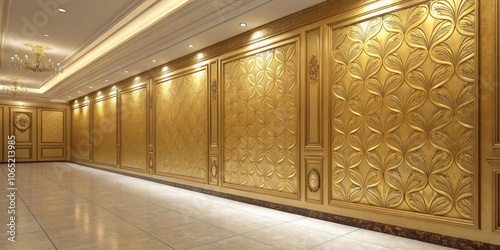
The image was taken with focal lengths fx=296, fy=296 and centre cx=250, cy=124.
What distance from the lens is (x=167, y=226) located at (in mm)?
3811

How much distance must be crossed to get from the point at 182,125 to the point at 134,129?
2719 mm

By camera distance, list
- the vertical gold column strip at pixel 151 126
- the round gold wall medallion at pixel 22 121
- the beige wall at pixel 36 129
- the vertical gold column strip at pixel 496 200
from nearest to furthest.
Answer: the vertical gold column strip at pixel 496 200, the vertical gold column strip at pixel 151 126, the beige wall at pixel 36 129, the round gold wall medallion at pixel 22 121

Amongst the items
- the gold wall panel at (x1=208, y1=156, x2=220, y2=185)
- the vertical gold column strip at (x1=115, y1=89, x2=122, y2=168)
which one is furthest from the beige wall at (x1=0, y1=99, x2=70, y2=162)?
the gold wall panel at (x1=208, y1=156, x2=220, y2=185)

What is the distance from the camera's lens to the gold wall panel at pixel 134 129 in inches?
334

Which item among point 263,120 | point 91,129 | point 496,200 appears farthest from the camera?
point 91,129

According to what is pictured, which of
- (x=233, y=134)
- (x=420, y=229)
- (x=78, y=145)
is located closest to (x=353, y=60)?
(x=420, y=229)

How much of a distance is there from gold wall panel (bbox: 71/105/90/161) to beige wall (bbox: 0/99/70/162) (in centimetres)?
78

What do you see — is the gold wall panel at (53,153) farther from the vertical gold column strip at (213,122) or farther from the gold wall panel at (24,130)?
the vertical gold column strip at (213,122)

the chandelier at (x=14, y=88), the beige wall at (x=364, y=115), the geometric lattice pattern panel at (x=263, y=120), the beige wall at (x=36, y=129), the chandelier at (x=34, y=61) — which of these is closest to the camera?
the beige wall at (x=364, y=115)

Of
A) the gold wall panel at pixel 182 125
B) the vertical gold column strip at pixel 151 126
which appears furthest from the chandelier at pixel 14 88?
the gold wall panel at pixel 182 125

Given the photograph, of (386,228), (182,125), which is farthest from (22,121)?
(386,228)

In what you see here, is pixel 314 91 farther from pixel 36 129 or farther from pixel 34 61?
pixel 36 129

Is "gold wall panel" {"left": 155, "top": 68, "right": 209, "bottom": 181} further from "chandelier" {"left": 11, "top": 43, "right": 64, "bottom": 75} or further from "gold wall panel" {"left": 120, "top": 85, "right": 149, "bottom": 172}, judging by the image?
"chandelier" {"left": 11, "top": 43, "right": 64, "bottom": 75}

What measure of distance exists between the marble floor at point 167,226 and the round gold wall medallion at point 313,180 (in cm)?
44
